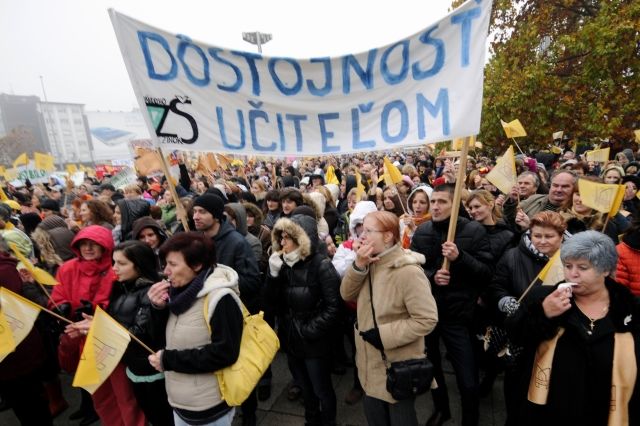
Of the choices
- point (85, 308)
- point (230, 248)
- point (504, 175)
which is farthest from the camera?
point (504, 175)

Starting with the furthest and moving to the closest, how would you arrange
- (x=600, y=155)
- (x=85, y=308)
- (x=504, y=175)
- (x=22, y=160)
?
(x=22, y=160) < (x=600, y=155) < (x=504, y=175) < (x=85, y=308)

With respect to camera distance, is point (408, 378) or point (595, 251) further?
point (408, 378)

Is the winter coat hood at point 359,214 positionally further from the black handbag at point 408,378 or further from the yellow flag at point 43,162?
the yellow flag at point 43,162

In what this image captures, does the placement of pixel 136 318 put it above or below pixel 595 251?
below

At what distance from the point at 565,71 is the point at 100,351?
14.4 meters

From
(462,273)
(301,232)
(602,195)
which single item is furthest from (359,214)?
(602,195)

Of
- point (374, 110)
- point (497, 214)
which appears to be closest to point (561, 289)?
point (374, 110)

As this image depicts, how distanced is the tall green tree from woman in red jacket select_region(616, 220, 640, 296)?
9.45 m

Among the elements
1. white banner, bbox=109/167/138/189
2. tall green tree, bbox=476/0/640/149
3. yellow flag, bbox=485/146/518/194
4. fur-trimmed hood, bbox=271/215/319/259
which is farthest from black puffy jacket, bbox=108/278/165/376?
tall green tree, bbox=476/0/640/149

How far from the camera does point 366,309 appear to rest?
250 cm

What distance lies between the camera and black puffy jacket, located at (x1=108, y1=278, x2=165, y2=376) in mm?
2523

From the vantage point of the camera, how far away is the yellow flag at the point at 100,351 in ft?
7.14

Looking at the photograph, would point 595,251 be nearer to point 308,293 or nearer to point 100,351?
point 308,293

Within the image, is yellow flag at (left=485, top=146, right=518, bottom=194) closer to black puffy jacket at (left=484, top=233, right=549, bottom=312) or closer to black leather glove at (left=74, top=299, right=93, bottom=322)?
black puffy jacket at (left=484, top=233, right=549, bottom=312)
